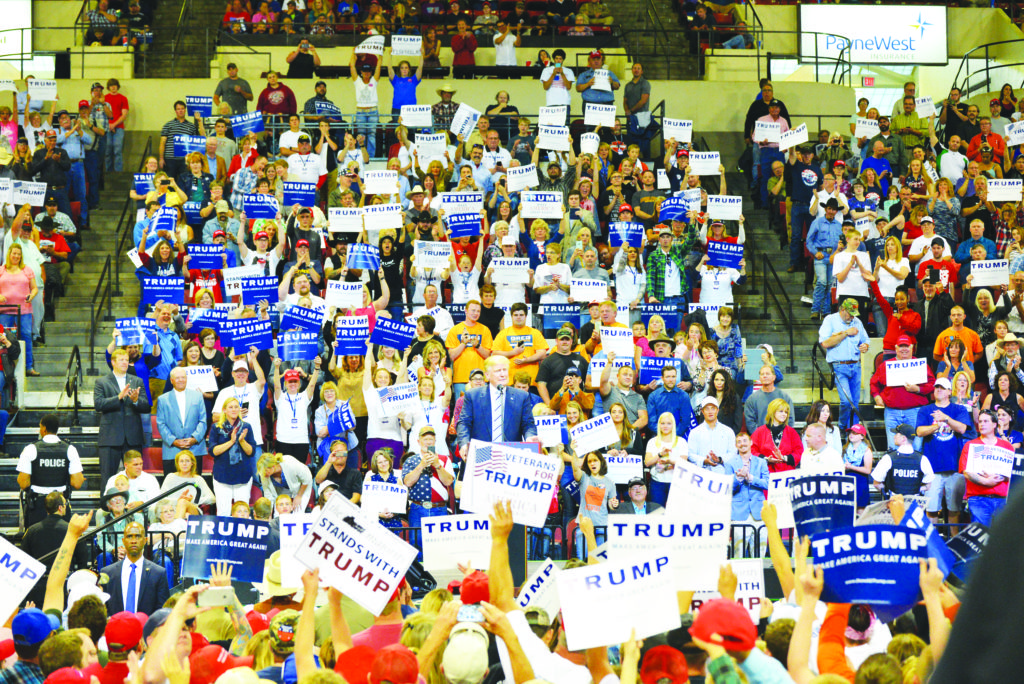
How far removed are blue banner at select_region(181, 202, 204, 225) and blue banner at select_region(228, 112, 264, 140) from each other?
2803 mm

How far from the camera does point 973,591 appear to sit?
104 centimetres

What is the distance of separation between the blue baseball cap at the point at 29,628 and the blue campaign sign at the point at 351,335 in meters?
8.59

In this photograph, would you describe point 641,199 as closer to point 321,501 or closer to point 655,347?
point 655,347

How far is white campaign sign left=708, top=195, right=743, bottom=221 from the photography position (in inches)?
702

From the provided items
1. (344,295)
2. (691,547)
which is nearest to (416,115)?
(344,295)

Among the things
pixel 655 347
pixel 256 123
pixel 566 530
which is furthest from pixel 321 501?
pixel 256 123

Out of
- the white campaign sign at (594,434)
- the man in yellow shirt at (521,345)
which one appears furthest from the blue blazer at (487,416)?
the man in yellow shirt at (521,345)

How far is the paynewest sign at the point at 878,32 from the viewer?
26.9 metres

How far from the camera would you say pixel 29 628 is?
17.9 ft

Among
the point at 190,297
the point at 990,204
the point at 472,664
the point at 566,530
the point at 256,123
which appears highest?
the point at 256,123

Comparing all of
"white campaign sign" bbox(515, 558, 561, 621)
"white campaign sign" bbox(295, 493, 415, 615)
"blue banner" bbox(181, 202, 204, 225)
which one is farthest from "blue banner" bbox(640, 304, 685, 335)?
"white campaign sign" bbox(295, 493, 415, 615)

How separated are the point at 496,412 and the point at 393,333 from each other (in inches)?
77.4

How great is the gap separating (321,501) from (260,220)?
6.14 m

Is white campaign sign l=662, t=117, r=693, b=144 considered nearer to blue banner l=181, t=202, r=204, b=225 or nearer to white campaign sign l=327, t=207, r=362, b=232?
white campaign sign l=327, t=207, r=362, b=232
